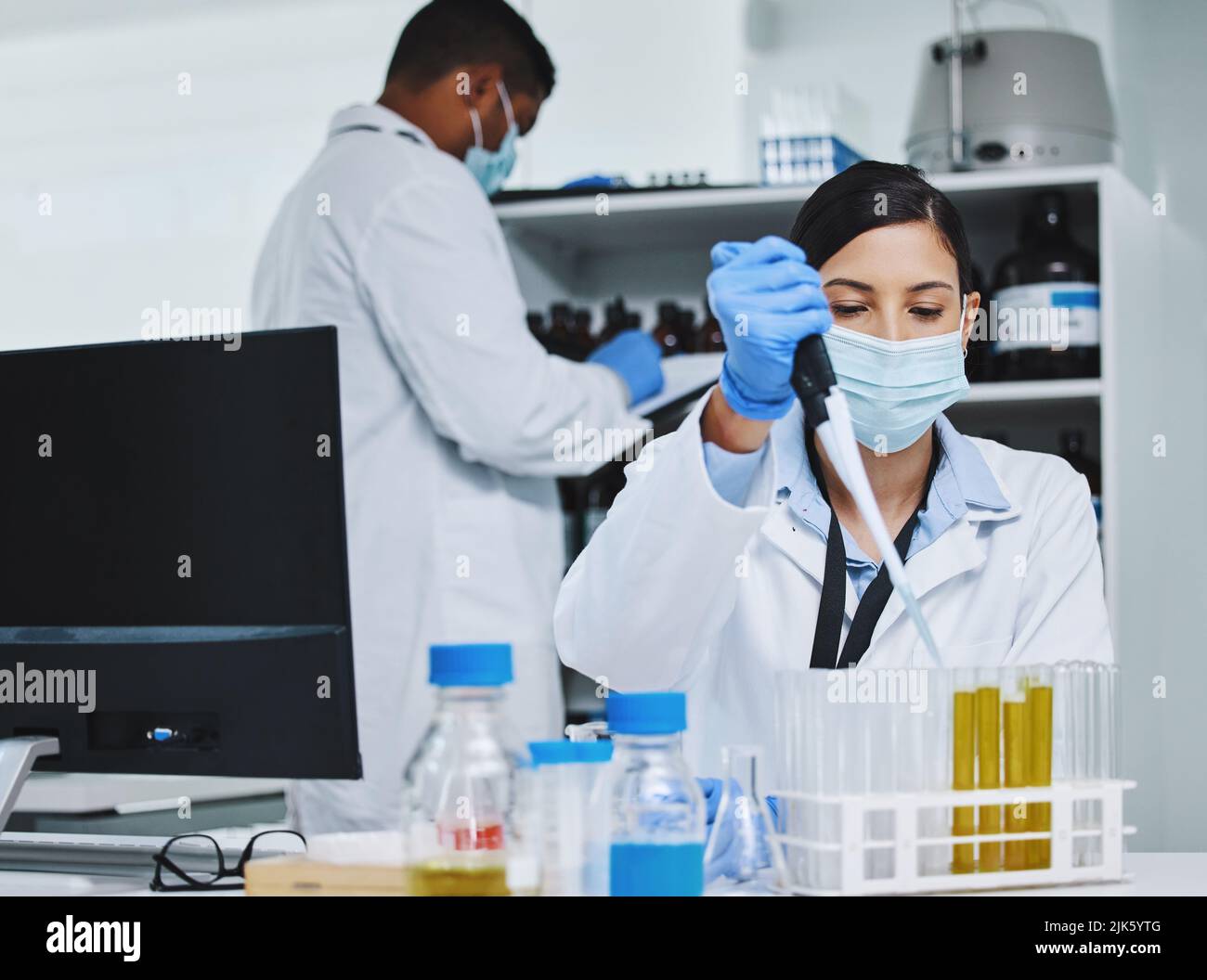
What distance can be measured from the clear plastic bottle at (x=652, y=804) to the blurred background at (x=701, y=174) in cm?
163

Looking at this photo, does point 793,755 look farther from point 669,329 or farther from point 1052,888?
point 669,329

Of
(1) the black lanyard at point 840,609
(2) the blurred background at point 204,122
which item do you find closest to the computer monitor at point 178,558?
(1) the black lanyard at point 840,609

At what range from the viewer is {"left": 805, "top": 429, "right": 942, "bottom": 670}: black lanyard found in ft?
4.58

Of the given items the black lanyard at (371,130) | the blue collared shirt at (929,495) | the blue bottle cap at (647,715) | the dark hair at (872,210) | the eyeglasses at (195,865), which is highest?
the black lanyard at (371,130)

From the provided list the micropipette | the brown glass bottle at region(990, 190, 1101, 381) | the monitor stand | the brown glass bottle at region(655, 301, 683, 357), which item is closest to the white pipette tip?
the micropipette

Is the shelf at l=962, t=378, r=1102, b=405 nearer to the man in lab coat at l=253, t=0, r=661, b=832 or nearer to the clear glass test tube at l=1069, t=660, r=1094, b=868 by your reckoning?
the man in lab coat at l=253, t=0, r=661, b=832

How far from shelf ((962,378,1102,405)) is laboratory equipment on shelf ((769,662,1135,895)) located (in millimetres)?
1500

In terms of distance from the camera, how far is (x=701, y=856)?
0.92 m

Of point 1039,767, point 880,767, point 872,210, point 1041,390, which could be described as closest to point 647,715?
point 880,767

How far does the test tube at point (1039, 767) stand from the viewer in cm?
96

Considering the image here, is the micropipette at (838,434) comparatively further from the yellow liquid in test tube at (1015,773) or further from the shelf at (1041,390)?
the shelf at (1041,390)
